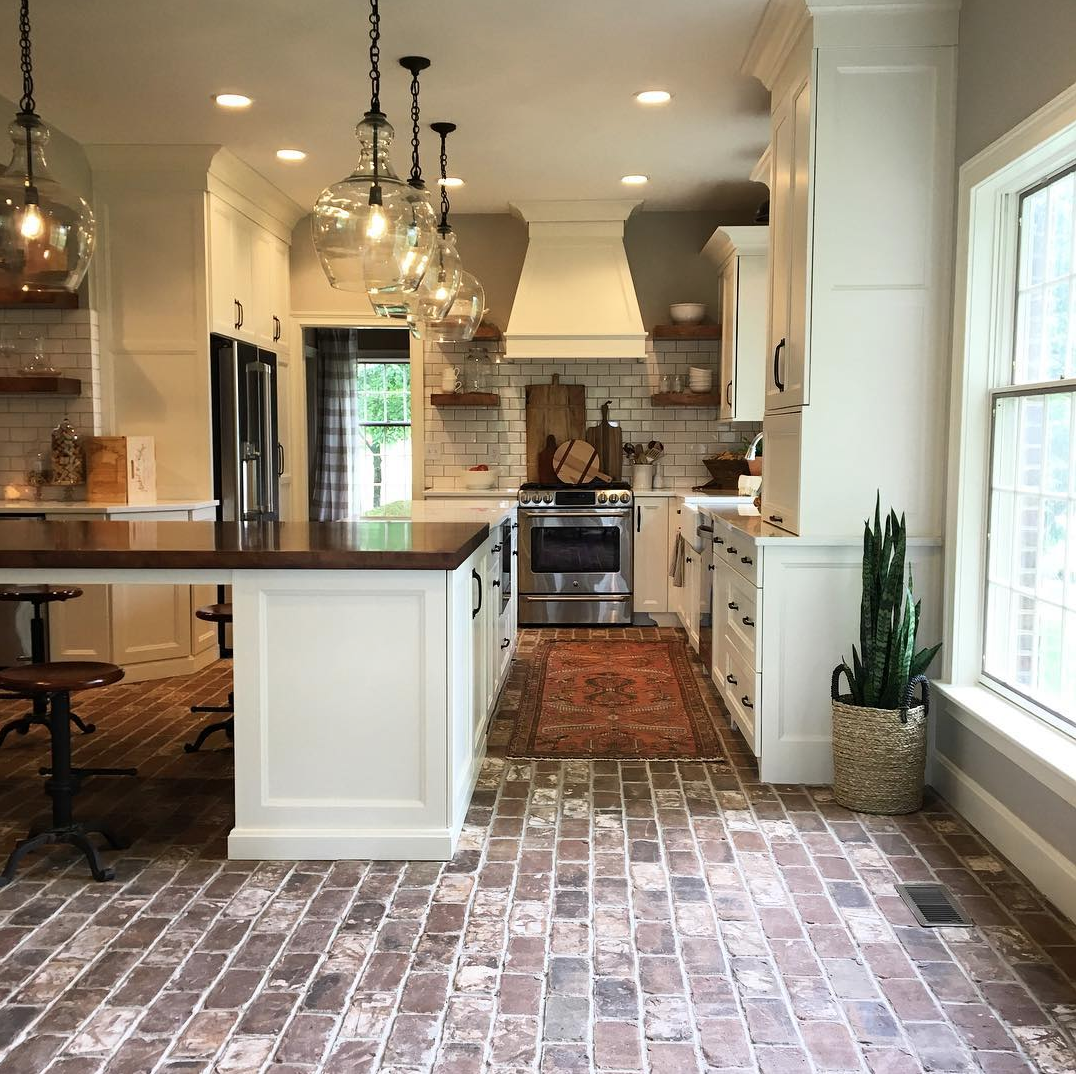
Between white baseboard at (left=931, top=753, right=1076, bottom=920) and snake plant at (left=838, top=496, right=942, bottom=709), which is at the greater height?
snake plant at (left=838, top=496, right=942, bottom=709)

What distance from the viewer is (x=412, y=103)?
485 cm

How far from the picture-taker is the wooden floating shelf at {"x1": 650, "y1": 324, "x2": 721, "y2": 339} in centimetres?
705

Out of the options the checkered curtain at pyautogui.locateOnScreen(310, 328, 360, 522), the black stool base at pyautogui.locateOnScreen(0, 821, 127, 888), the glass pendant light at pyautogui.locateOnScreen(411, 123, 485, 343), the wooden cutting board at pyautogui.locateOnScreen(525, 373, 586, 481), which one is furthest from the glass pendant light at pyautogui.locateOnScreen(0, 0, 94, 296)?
the checkered curtain at pyautogui.locateOnScreen(310, 328, 360, 522)

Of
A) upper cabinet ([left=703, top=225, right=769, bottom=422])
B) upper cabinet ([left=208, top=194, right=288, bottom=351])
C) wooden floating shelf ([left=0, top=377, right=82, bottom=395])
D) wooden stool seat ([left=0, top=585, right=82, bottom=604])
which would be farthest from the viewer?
upper cabinet ([left=703, top=225, right=769, bottom=422])

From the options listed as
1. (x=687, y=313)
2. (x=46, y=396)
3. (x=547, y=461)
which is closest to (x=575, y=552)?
(x=547, y=461)

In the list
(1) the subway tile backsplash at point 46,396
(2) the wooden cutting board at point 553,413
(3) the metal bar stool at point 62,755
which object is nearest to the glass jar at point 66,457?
(1) the subway tile backsplash at point 46,396

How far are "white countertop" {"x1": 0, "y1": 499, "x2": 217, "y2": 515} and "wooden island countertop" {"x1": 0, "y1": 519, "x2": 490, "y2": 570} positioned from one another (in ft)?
4.92

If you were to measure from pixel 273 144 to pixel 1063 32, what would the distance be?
161 inches

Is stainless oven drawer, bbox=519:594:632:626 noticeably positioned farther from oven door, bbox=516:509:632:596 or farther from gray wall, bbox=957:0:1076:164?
gray wall, bbox=957:0:1076:164

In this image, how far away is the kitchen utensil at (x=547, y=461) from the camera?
7461 mm

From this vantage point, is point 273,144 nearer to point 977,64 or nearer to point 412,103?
point 412,103

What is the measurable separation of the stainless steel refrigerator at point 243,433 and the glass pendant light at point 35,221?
308cm

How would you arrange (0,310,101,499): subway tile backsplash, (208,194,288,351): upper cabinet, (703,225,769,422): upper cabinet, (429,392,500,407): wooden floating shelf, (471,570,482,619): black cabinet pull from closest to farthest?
1. (471,570,482,619): black cabinet pull
2. (0,310,101,499): subway tile backsplash
3. (208,194,288,351): upper cabinet
4. (703,225,769,422): upper cabinet
5. (429,392,500,407): wooden floating shelf

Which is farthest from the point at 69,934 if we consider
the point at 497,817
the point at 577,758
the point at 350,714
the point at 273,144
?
the point at 273,144
